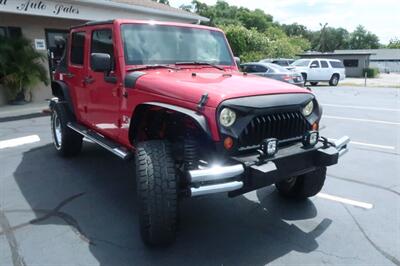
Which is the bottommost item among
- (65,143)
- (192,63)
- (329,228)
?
(329,228)

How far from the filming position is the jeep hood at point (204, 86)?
308 cm

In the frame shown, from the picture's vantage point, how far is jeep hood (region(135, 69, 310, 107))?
3.08m

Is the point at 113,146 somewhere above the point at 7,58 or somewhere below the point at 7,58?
below

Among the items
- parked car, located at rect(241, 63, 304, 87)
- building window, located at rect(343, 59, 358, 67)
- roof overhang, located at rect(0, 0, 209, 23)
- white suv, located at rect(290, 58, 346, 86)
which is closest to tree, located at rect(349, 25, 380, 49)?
building window, located at rect(343, 59, 358, 67)

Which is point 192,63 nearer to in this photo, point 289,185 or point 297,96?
point 297,96

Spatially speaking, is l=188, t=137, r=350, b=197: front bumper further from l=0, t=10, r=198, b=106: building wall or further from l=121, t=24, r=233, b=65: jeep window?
l=0, t=10, r=198, b=106: building wall

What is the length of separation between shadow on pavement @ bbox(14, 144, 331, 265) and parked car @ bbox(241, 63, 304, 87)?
12069 millimetres

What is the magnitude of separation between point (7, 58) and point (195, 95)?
9.96m

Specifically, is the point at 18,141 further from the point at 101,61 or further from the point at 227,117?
the point at 227,117

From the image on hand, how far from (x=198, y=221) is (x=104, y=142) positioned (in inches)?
59.8

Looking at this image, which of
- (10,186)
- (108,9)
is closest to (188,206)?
(10,186)

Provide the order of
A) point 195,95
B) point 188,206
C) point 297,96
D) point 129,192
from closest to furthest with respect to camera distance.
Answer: point 195,95 < point 297,96 < point 188,206 < point 129,192

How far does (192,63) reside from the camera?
170 inches

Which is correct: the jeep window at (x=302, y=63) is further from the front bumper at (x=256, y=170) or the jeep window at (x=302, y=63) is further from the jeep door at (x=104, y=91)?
the front bumper at (x=256, y=170)
